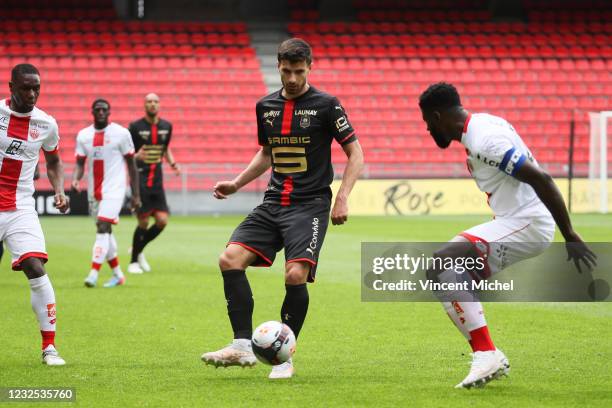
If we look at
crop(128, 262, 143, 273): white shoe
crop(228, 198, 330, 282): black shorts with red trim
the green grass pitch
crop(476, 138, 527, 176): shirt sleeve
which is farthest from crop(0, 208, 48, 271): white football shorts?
crop(128, 262, 143, 273): white shoe

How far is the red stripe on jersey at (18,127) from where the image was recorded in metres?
7.07

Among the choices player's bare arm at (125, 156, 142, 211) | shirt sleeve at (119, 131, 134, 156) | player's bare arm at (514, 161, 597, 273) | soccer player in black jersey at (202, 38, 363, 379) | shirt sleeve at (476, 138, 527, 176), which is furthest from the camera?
shirt sleeve at (119, 131, 134, 156)

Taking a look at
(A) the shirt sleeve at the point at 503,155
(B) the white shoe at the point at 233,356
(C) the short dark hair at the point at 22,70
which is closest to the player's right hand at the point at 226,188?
(B) the white shoe at the point at 233,356

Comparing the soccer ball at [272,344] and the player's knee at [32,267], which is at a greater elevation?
the player's knee at [32,267]

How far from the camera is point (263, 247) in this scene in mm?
6582

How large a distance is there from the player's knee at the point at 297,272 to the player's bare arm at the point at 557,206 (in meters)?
1.52

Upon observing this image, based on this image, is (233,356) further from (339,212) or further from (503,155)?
(503,155)

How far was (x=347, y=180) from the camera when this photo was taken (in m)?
6.58

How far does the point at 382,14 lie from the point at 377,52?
230cm

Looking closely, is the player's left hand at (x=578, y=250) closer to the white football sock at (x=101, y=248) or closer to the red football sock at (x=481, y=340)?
the red football sock at (x=481, y=340)

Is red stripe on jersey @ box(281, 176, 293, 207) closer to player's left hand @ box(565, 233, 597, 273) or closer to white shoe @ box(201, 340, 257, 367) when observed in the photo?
white shoe @ box(201, 340, 257, 367)

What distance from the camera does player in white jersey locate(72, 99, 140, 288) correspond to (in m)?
12.4

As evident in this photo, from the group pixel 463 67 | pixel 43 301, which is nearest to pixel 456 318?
pixel 43 301

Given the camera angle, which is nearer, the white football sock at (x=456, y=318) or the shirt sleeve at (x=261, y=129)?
the white football sock at (x=456, y=318)
